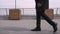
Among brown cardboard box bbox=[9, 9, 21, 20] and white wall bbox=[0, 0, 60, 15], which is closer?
brown cardboard box bbox=[9, 9, 21, 20]

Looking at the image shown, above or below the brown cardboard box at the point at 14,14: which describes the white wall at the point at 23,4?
above

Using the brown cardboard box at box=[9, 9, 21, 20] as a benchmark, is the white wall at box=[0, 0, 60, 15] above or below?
above

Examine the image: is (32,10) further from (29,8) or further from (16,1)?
(16,1)

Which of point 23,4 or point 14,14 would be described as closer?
point 14,14

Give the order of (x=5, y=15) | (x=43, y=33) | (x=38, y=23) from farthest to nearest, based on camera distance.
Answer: (x=5, y=15)
(x=38, y=23)
(x=43, y=33)

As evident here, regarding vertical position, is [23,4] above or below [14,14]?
above

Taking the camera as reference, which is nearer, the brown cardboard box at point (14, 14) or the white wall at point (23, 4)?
the brown cardboard box at point (14, 14)

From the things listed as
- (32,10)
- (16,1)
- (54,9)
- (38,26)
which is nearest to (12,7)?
(16,1)

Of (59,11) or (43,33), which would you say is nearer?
(43,33)

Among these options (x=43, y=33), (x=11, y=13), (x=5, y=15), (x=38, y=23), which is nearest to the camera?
(x=43, y=33)

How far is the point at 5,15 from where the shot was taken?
12.0 metres

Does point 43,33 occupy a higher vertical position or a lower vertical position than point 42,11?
lower

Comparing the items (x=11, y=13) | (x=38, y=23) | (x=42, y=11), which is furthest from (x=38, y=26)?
(x=11, y=13)

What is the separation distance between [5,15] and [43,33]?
22.7 feet
